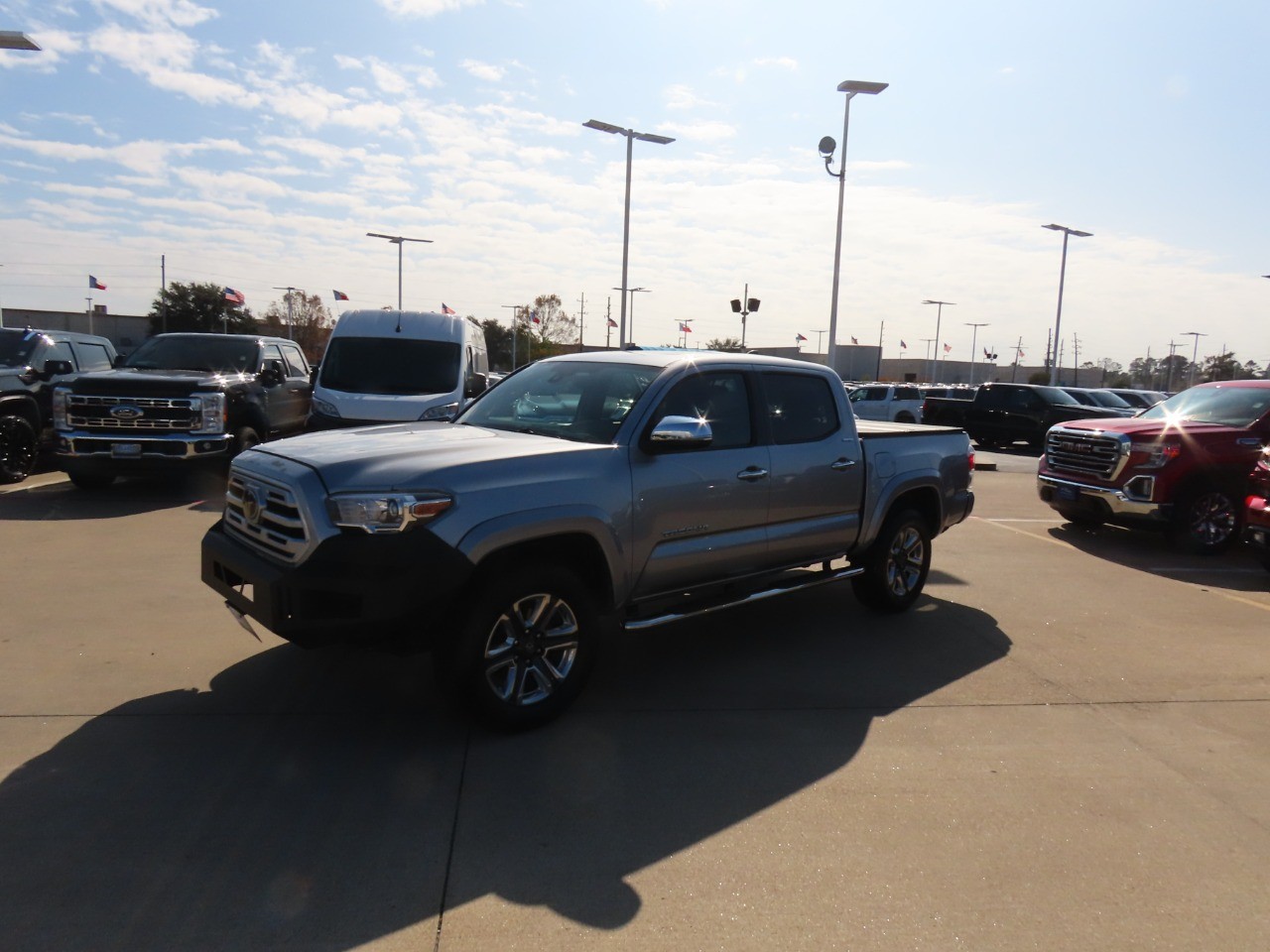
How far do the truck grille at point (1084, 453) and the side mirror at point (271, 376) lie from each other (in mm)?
9889

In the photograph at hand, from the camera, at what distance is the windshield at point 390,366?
13.2 meters

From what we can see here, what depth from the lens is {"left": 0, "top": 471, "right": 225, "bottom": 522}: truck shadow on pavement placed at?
9750 mm

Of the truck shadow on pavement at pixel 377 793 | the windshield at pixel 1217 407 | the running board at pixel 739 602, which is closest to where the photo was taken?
the truck shadow on pavement at pixel 377 793

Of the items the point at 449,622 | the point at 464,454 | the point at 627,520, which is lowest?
the point at 449,622

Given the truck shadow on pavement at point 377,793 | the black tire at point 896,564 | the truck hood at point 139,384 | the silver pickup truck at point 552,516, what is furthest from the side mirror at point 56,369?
the black tire at point 896,564

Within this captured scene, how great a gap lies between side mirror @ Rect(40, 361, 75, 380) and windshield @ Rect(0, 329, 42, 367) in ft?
1.05

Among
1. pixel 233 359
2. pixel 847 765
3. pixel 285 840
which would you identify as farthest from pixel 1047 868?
pixel 233 359

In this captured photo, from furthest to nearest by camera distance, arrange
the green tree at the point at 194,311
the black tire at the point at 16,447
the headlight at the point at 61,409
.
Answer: the green tree at the point at 194,311 < the black tire at the point at 16,447 < the headlight at the point at 61,409

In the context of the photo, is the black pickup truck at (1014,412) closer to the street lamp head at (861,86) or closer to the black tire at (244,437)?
the street lamp head at (861,86)

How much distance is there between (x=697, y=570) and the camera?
525cm

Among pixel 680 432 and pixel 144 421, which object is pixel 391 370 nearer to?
pixel 144 421

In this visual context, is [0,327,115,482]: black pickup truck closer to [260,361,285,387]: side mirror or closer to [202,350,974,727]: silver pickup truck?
[260,361,285,387]: side mirror

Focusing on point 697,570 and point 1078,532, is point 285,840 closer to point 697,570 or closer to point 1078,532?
point 697,570

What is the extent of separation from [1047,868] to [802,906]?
39.5 inches
